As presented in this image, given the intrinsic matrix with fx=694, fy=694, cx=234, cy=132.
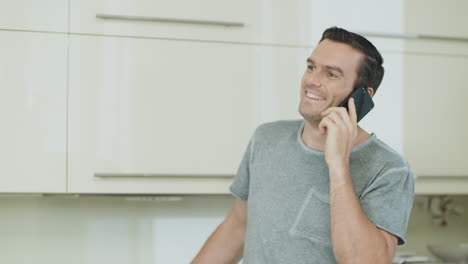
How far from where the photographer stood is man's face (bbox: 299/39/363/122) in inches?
62.1

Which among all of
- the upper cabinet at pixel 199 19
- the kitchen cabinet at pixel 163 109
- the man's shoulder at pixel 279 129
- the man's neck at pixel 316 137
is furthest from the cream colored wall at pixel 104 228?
the man's neck at pixel 316 137

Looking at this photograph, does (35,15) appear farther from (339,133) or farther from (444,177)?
(444,177)

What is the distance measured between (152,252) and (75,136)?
1.90 feet

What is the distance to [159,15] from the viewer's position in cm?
211

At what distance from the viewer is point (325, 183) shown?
1.56m

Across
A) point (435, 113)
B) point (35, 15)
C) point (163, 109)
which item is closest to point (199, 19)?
point (163, 109)

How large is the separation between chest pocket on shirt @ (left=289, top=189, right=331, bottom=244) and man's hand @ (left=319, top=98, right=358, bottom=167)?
13cm

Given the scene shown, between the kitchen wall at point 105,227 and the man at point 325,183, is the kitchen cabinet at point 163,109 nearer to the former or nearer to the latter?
the kitchen wall at point 105,227

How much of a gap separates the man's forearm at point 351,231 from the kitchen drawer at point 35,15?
1.04 metres

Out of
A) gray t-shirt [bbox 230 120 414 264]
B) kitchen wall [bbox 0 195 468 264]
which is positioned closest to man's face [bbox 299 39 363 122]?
gray t-shirt [bbox 230 120 414 264]

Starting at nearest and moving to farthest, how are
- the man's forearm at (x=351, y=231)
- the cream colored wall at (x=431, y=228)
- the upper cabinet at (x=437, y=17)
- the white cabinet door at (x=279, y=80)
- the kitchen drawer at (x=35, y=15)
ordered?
the man's forearm at (x=351, y=231) < the kitchen drawer at (x=35, y=15) < the white cabinet door at (x=279, y=80) < the upper cabinet at (x=437, y=17) < the cream colored wall at (x=431, y=228)

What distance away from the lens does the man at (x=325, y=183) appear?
4.62 feet

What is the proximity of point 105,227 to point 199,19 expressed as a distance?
80cm

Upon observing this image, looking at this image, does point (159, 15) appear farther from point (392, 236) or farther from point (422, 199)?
point (422, 199)
